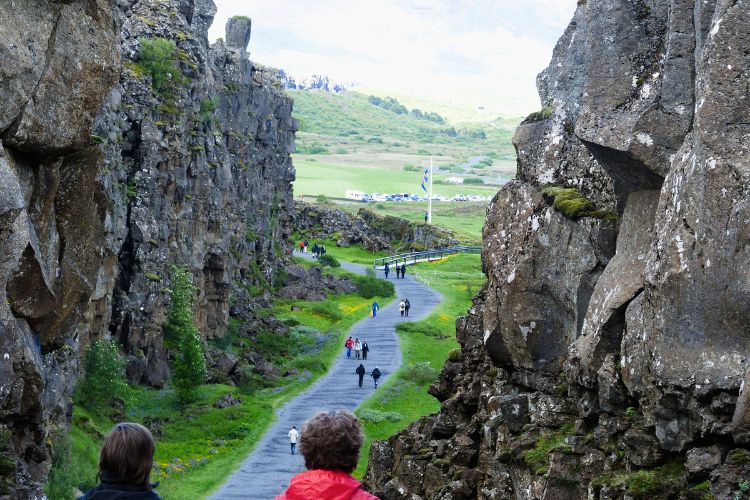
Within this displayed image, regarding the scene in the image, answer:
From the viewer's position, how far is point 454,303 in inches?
3775

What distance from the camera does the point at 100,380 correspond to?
52656 mm

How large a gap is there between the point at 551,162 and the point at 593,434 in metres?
8.97

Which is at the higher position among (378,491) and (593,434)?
(593,434)

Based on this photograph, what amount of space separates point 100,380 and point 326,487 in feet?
147

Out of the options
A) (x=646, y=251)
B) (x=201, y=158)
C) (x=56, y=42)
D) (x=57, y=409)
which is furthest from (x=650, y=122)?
(x=201, y=158)

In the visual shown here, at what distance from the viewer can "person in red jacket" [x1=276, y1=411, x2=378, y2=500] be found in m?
9.71

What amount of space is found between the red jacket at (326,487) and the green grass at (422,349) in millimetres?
33863

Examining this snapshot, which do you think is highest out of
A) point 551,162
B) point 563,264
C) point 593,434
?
point 551,162

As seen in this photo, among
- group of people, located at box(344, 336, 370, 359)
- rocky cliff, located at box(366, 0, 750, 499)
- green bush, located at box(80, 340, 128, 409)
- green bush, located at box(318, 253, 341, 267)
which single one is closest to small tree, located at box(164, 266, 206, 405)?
green bush, located at box(80, 340, 128, 409)

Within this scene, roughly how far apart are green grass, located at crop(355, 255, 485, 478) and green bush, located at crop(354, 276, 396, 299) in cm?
467

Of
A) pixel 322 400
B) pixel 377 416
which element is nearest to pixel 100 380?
pixel 377 416

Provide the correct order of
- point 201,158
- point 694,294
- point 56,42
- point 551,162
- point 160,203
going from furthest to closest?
point 201,158 < point 160,203 < point 551,162 < point 56,42 < point 694,294

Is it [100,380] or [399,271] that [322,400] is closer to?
[100,380]

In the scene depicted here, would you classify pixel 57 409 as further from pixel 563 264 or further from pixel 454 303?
pixel 454 303
